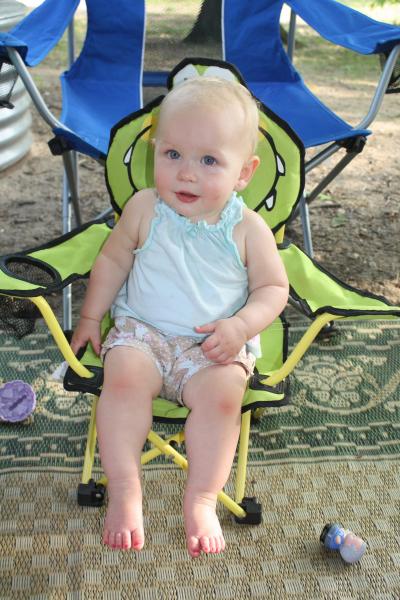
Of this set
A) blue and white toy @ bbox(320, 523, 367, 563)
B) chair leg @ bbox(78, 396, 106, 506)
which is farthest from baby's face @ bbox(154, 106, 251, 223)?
blue and white toy @ bbox(320, 523, 367, 563)

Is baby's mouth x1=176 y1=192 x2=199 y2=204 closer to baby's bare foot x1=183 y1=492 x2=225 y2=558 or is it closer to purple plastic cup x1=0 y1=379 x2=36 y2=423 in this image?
baby's bare foot x1=183 y1=492 x2=225 y2=558

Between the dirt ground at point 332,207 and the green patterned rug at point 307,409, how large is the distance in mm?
424

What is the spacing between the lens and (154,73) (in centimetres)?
289

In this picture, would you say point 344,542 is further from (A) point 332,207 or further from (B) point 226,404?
(A) point 332,207

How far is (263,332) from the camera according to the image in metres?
1.98

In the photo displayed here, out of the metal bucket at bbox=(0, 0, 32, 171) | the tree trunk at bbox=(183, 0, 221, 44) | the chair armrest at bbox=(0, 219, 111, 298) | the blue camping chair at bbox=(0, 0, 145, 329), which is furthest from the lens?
the metal bucket at bbox=(0, 0, 32, 171)

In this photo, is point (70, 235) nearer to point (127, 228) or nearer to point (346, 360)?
point (127, 228)

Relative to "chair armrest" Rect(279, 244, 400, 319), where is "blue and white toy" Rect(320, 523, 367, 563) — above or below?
below

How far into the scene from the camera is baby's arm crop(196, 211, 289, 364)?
1657 millimetres

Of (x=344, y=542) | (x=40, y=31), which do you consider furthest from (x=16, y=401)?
(x=40, y=31)

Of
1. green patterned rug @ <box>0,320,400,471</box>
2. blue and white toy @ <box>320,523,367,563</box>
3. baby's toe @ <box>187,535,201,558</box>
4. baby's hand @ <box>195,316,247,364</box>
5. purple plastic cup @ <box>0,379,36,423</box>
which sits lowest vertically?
green patterned rug @ <box>0,320,400,471</box>

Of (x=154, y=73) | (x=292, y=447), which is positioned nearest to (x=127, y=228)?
(x=292, y=447)

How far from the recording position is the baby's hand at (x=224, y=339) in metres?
1.65

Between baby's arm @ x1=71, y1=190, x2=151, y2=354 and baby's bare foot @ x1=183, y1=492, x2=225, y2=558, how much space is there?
18.8 inches
